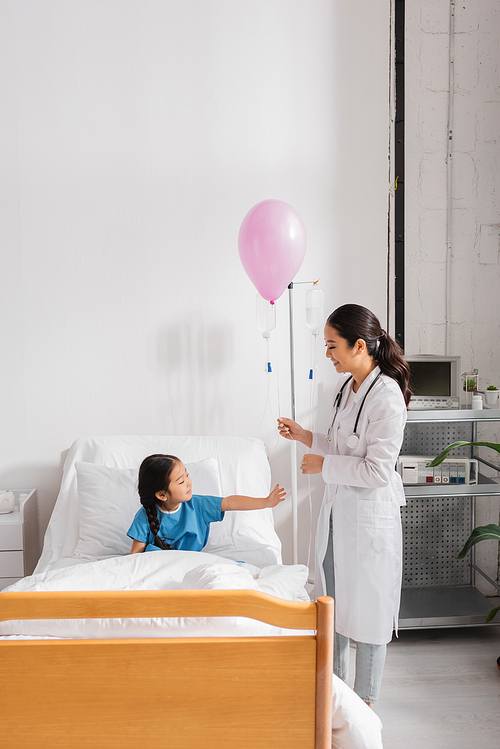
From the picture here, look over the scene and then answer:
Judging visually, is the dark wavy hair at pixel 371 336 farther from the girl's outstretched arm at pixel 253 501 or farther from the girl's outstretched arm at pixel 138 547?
the girl's outstretched arm at pixel 138 547

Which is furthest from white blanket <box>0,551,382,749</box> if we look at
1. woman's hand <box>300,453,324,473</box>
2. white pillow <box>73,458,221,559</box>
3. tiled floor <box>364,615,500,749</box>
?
tiled floor <box>364,615,500,749</box>

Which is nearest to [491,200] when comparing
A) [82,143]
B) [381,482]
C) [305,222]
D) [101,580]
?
[305,222]

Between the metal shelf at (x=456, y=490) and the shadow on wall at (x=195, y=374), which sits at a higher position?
the shadow on wall at (x=195, y=374)

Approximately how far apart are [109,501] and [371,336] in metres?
1.20

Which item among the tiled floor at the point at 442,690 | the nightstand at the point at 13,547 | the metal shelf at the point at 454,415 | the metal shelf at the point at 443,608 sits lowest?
the tiled floor at the point at 442,690

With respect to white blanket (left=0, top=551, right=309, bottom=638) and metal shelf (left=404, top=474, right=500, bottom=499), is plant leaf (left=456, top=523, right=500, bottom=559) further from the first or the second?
white blanket (left=0, top=551, right=309, bottom=638)

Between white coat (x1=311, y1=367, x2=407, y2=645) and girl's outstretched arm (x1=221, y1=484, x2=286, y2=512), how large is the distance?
169mm

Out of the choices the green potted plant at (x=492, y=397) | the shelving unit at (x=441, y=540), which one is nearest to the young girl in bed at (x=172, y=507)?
the shelving unit at (x=441, y=540)

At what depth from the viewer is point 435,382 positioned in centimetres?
252

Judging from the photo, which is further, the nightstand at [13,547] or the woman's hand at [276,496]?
the nightstand at [13,547]

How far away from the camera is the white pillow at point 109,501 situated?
6.93 feet

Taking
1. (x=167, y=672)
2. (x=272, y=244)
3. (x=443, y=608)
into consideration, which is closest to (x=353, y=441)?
(x=272, y=244)

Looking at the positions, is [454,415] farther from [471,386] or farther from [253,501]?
[253,501]

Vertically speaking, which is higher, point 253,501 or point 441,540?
point 253,501
